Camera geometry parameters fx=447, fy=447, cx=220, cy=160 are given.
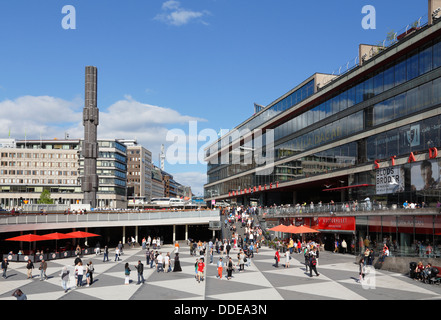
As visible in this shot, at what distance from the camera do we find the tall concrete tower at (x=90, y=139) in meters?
73.9

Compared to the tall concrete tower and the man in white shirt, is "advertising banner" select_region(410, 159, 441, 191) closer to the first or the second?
the man in white shirt

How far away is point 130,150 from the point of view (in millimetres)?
179500

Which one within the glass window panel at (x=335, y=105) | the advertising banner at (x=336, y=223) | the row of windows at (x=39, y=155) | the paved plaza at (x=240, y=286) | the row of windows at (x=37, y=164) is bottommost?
the paved plaza at (x=240, y=286)

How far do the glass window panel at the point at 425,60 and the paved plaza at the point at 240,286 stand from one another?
18787 mm

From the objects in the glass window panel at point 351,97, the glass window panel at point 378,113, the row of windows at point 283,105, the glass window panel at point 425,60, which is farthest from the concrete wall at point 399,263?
the row of windows at point 283,105

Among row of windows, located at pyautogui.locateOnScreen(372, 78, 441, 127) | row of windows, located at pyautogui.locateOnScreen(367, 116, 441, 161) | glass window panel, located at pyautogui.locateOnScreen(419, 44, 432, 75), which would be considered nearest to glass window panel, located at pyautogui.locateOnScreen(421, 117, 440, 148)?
row of windows, located at pyautogui.locateOnScreen(367, 116, 441, 161)

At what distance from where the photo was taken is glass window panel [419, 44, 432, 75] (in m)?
39.7

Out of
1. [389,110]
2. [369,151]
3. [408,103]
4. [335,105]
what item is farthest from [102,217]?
[408,103]

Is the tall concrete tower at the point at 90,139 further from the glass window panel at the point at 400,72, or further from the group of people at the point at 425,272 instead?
the group of people at the point at 425,272

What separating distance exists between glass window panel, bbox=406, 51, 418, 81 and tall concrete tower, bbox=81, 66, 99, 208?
5056 centimetres

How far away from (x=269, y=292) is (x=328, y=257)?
1798cm

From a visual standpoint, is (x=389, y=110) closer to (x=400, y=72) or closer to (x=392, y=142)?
(x=392, y=142)

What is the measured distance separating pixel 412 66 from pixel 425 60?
181 centimetres
